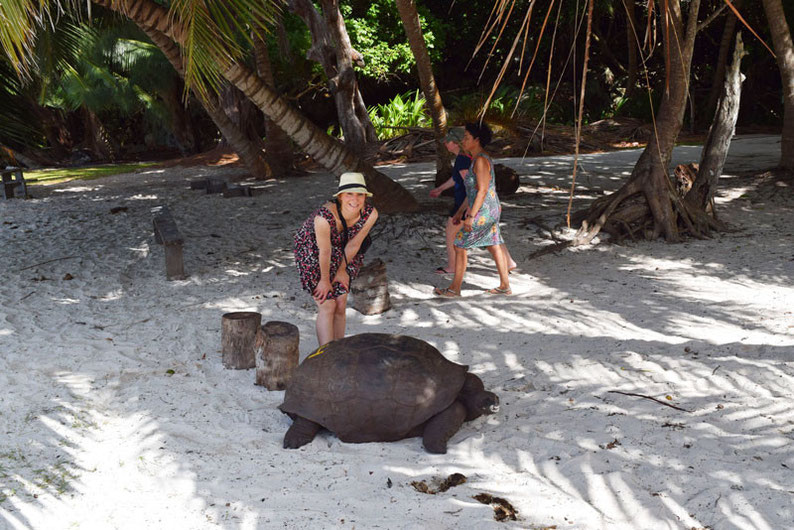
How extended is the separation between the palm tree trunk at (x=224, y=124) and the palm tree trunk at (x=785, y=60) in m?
8.00

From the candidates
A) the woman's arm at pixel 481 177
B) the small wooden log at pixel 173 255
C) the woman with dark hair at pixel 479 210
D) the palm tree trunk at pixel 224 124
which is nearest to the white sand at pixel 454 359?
the small wooden log at pixel 173 255

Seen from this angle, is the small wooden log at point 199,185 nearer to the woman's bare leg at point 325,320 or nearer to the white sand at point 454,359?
the white sand at point 454,359

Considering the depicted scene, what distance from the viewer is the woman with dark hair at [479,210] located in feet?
19.8

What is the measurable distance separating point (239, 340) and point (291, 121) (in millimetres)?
3364

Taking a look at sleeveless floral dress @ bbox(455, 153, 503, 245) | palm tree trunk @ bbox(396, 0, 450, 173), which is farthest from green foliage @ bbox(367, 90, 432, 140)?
sleeveless floral dress @ bbox(455, 153, 503, 245)

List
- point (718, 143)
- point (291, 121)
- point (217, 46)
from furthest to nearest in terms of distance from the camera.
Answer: point (718, 143) < point (291, 121) < point (217, 46)

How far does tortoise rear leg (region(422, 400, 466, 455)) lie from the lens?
3791 millimetres

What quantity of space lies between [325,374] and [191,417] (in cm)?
101

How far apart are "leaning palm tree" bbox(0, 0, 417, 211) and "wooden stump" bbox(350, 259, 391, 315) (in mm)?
2118

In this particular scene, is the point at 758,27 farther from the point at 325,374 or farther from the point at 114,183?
the point at 325,374

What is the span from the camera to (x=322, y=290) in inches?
185

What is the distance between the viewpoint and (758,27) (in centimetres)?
1808

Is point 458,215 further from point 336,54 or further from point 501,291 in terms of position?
point 336,54

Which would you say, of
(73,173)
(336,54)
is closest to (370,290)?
(336,54)
